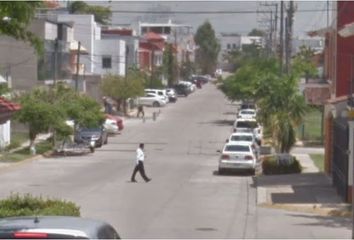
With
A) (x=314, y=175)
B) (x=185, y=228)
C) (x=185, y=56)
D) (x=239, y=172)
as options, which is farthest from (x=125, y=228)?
(x=185, y=56)

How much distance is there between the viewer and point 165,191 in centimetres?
3572

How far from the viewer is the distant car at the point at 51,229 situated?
9.42 meters

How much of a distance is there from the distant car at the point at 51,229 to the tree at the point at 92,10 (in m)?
121

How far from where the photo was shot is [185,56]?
196 metres

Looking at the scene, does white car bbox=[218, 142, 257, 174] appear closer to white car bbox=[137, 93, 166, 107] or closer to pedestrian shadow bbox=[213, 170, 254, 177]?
pedestrian shadow bbox=[213, 170, 254, 177]

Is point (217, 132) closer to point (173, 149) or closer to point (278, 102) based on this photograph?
point (173, 149)

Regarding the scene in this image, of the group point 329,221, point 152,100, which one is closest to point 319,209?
point 329,221

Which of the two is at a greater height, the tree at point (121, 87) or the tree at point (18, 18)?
the tree at point (18, 18)

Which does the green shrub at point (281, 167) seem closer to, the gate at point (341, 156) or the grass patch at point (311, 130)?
the gate at point (341, 156)

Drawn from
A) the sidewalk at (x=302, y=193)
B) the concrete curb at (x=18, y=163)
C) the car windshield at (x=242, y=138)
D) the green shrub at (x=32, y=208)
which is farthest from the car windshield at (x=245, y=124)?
the green shrub at (x=32, y=208)

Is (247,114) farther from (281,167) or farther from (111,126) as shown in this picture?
(281,167)

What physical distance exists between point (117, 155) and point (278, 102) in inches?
390

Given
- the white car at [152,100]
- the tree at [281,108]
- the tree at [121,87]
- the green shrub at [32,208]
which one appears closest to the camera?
the green shrub at [32,208]

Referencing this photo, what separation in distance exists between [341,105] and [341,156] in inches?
75.6
